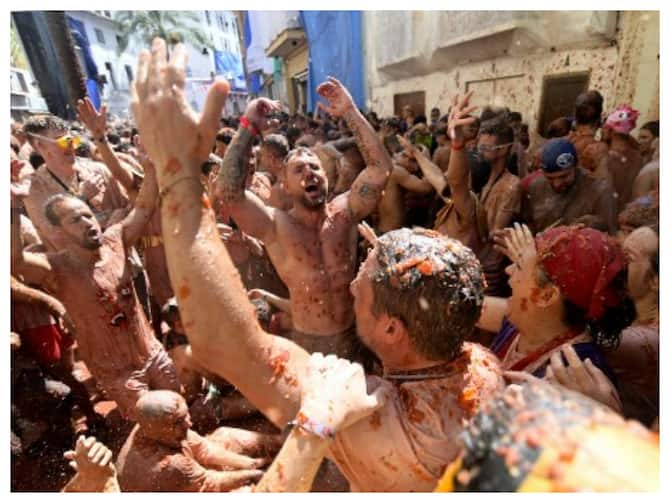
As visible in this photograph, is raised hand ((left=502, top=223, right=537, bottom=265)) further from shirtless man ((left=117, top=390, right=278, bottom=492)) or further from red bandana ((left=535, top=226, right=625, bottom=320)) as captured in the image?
shirtless man ((left=117, top=390, right=278, bottom=492))

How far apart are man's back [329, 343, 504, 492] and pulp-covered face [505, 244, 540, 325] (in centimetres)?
68

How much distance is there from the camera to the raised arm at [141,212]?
2.96 m

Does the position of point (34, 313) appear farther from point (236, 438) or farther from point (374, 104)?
point (374, 104)

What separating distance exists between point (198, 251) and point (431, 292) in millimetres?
699

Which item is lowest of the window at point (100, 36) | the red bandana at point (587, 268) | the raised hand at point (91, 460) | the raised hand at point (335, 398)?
the raised hand at point (91, 460)

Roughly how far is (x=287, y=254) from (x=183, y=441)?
137cm

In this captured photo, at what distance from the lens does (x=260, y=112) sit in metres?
2.09

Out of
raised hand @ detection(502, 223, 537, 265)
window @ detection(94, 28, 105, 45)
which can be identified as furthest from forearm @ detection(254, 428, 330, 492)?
window @ detection(94, 28, 105, 45)

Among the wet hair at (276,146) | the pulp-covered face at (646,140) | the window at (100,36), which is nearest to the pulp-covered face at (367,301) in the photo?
the wet hair at (276,146)

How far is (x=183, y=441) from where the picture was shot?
237 cm

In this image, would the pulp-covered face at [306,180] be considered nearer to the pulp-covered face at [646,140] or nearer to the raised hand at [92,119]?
the raised hand at [92,119]

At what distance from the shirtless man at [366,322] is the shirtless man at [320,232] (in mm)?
1418

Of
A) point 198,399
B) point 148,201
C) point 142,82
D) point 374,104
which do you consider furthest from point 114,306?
point 374,104

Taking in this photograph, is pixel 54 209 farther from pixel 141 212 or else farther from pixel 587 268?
pixel 587 268
